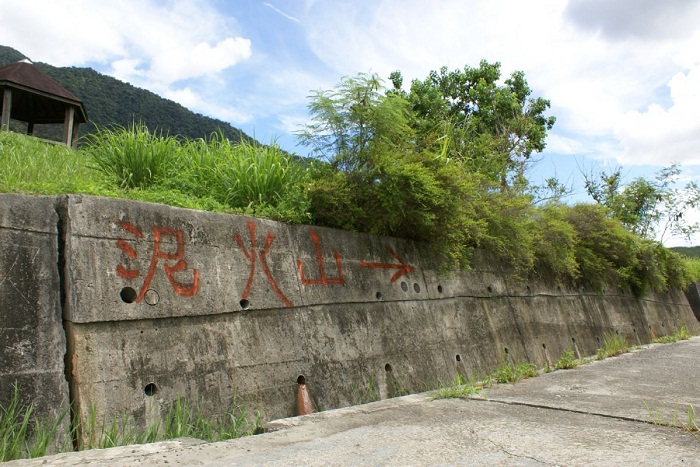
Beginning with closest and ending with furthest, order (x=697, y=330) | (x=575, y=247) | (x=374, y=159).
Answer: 1. (x=374, y=159)
2. (x=575, y=247)
3. (x=697, y=330)

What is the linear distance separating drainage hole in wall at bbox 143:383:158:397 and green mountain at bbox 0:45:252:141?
86.3 feet

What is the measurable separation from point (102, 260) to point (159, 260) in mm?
410

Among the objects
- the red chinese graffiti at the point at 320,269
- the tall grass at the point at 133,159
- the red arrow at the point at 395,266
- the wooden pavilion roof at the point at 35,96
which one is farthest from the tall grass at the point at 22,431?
the wooden pavilion roof at the point at 35,96

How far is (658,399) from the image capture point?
13.9ft

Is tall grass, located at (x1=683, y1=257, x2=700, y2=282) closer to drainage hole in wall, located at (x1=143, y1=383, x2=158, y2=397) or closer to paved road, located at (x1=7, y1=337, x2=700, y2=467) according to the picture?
paved road, located at (x1=7, y1=337, x2=700, y2=467)

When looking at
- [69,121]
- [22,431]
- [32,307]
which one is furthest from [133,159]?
[69,121]

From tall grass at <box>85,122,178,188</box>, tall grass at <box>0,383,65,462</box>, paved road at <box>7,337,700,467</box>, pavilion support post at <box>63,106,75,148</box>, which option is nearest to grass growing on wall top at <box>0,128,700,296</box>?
tall grass at <box>85,122,178,188</box>

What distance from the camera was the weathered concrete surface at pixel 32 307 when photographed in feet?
10.6

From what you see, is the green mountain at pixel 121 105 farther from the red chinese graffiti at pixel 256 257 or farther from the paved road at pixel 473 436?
the paved road at pixel 473 436

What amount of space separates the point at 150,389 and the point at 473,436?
208cm

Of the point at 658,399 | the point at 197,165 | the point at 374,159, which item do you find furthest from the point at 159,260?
the point at 658,399

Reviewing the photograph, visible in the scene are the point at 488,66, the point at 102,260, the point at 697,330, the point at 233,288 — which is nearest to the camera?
the point at 102,260

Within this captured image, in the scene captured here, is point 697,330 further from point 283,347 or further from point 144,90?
point 144,90

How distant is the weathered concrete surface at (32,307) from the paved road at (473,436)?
0.74 meters
